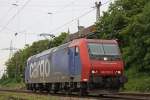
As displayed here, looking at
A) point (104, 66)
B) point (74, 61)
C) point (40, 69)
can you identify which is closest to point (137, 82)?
point (40, 69)

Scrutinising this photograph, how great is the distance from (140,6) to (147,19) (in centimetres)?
795

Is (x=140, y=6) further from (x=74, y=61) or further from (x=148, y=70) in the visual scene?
(x=74, y=61)

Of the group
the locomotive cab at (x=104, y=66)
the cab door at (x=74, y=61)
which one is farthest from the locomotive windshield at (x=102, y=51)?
the cab door at (x=74, y=61)

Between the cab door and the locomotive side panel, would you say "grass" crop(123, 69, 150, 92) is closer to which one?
the locomotive side panel

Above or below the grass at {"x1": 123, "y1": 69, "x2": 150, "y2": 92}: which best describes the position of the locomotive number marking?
above

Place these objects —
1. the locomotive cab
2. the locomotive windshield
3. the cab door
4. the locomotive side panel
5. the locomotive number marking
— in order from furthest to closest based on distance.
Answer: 1. the locomotive number marking
2. the locomotive side panel
3. the cab door
4. the locomotive windshield
5. the locomotive cab

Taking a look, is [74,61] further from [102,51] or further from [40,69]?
[40,69]

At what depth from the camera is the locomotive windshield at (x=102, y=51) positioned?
2752 centimetres

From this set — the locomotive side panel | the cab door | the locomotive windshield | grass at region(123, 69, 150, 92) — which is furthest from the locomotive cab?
grass at region(123, 69, 150, 92)

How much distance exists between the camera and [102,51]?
1092 inches

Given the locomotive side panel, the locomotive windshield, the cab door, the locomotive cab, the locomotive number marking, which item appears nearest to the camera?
the locomotive cab

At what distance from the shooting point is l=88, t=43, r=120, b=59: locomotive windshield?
2752cm

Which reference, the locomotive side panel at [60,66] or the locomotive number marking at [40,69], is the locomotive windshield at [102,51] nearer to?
the locomotive side panel at [60,66]

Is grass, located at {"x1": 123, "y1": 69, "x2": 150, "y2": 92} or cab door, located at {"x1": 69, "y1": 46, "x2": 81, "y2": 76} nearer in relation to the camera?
cab door, located at {"x1": 69, "y1": 46, "x2": 81, "y2": 76}
